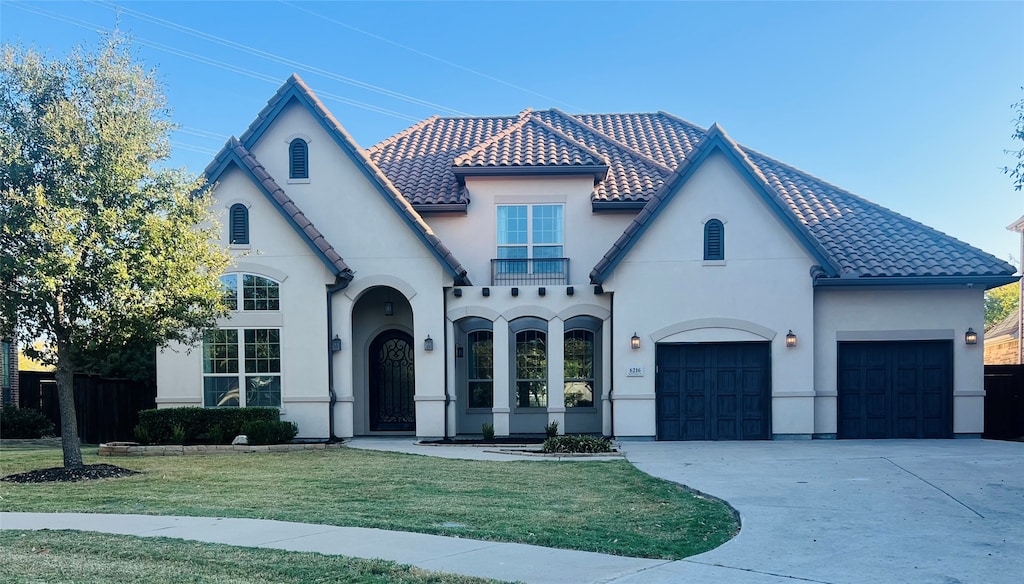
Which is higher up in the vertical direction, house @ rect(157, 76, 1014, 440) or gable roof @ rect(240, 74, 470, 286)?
gable roof @ rect(240, 74, 470, 286)

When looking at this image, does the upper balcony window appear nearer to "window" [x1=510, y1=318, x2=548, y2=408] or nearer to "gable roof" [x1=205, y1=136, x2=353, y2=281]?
Answer: "window" [x1=510, y1=318, x2=548, y2=408]

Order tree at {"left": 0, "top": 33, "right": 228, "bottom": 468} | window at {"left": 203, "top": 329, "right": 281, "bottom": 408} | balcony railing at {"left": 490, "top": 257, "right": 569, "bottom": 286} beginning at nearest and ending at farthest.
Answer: tree at {"left": 0, "top": 33, "right": 228, "bottom": 468}
window at {"left": 203, "top": 329, "right": 281, "bottom": 408}
balcony railing at {"left": 490, "top": 257, "right": 569, "bottom": 286}

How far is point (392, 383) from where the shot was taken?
68.2ft

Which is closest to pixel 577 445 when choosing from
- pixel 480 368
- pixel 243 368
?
pixel 480 368

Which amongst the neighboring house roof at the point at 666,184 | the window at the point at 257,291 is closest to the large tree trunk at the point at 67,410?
the window at the point at 257,291

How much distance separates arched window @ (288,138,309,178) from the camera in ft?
64.1

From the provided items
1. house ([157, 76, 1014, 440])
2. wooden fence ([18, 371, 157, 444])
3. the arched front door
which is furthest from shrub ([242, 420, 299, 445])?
wooden fence ([18, 371, 157, 444])

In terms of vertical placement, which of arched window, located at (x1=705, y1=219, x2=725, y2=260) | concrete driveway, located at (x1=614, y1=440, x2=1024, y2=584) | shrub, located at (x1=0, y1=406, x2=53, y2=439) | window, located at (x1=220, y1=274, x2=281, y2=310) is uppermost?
arched window, located at (x1=705, y1=219, x2=725, y2=260)

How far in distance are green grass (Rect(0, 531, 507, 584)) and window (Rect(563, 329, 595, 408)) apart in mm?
12960

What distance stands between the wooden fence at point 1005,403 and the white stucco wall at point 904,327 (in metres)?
A: 1.55

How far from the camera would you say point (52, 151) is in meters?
12.4

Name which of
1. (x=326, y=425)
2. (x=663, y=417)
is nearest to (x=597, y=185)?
(x=663, y=417)

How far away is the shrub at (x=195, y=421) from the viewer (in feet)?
57.8

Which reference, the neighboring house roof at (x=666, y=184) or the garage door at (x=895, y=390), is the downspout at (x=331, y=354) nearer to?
the neighboring house roof at (x=666, y=184)
